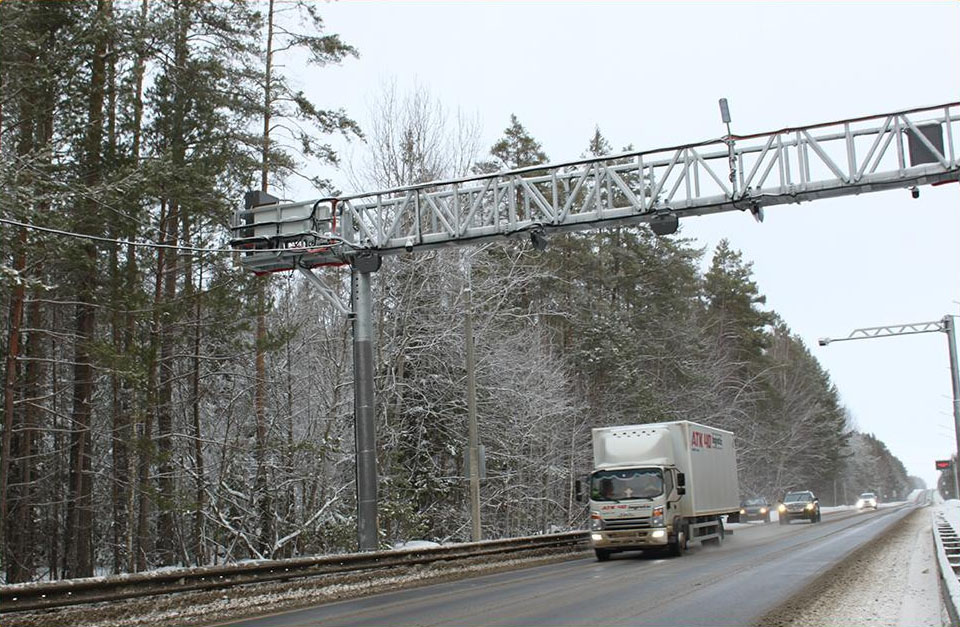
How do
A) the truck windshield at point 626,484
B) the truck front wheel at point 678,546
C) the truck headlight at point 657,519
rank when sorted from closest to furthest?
the truck headlight at point 657,519
the truck windshield at point 626,484
the truck front wheel at point 678,546

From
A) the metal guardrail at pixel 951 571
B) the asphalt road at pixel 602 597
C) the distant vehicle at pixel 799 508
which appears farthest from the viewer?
the distant vehicle at pixel 799 508

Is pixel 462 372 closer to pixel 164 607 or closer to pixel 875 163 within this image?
pixel 875 163

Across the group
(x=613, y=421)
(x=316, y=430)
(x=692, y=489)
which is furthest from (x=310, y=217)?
(x=613, y=421)

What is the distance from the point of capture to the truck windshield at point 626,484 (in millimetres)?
22734

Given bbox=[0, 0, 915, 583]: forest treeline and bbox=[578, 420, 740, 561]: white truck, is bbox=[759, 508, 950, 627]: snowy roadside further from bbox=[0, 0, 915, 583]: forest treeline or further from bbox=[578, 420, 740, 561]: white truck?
bbox=[0, 0, 915, 583]: forest treeline

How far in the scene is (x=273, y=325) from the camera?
2986 cm

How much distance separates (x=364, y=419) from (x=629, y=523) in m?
7.61

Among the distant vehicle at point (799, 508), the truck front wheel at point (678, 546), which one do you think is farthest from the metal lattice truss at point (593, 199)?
the distant vehicle at point (799, 508)

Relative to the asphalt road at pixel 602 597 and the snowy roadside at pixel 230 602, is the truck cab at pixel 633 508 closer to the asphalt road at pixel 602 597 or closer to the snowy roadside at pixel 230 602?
the asphalt road at pixel 602 597

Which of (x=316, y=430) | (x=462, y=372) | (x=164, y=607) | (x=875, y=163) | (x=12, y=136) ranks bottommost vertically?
(x=164, y=607)

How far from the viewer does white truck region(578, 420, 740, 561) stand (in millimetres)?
22484

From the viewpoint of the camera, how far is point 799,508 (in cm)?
4581

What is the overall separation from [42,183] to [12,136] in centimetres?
382

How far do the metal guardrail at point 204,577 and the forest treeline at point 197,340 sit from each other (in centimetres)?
537
